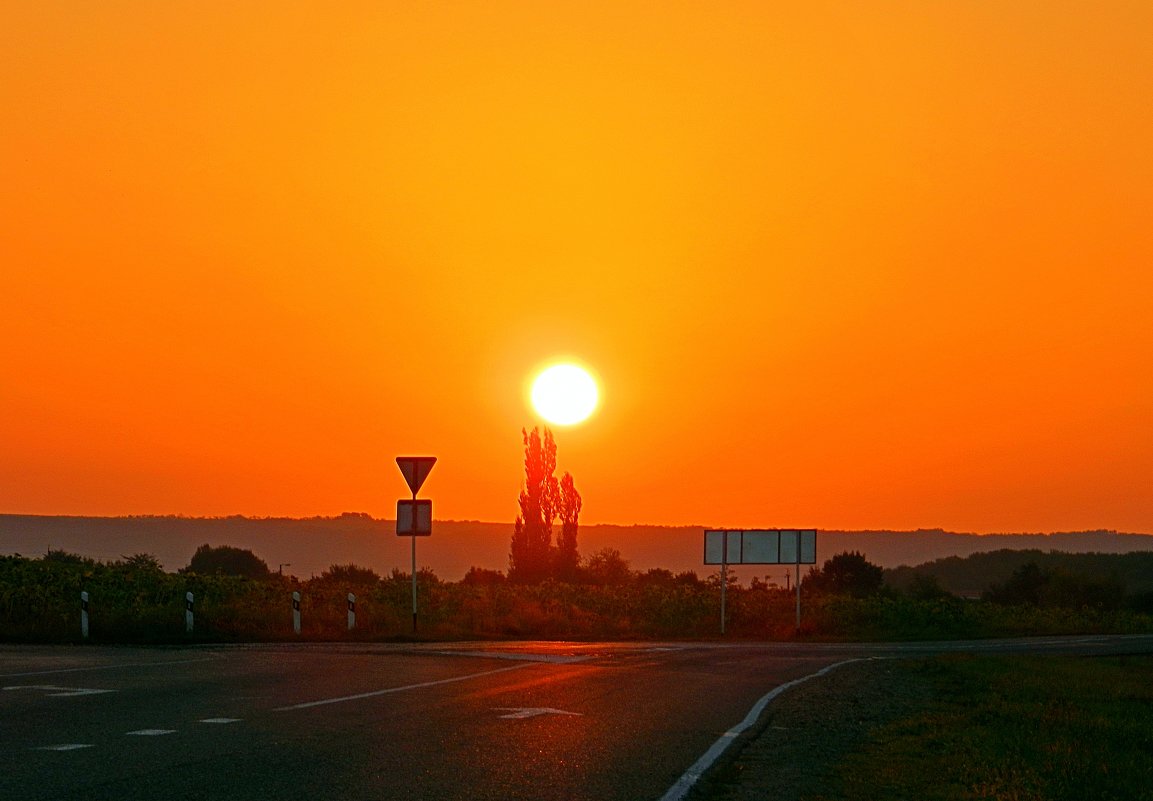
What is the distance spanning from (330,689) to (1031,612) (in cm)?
4905

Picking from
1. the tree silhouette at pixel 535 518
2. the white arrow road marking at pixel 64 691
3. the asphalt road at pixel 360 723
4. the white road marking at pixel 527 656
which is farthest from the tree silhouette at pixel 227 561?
the white arrow road marking at pixel 64 691

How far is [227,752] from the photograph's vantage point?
1173cm

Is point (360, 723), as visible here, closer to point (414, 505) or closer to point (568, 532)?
point (414, 505)

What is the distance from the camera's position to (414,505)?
34.2 metres

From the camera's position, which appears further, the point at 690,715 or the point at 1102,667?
the point at 1102,667

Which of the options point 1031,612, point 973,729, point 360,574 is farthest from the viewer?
point 360,574

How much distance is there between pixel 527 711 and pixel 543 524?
64785 mm

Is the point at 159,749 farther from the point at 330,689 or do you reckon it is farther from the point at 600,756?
the point at 330,689

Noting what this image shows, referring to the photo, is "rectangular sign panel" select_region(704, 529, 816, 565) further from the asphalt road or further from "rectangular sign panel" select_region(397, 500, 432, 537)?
the asphalt road

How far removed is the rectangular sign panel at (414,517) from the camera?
34188 millimetres

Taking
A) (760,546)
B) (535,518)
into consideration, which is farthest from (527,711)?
(535,518)

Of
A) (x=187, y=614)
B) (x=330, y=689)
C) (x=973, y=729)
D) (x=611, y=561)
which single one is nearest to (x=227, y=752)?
(x=330, y=689)

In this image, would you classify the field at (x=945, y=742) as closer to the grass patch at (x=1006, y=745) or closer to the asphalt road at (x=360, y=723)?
the grass patch at (x=1006, y=745)

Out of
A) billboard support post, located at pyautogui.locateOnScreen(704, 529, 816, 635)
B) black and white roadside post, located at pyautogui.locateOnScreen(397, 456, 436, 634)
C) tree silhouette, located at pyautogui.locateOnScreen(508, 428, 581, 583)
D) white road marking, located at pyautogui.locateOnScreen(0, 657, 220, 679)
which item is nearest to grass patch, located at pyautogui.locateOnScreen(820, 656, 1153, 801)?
white road marking, located at pyautogui.locateOnScreen(0, 657, 220, 679)
